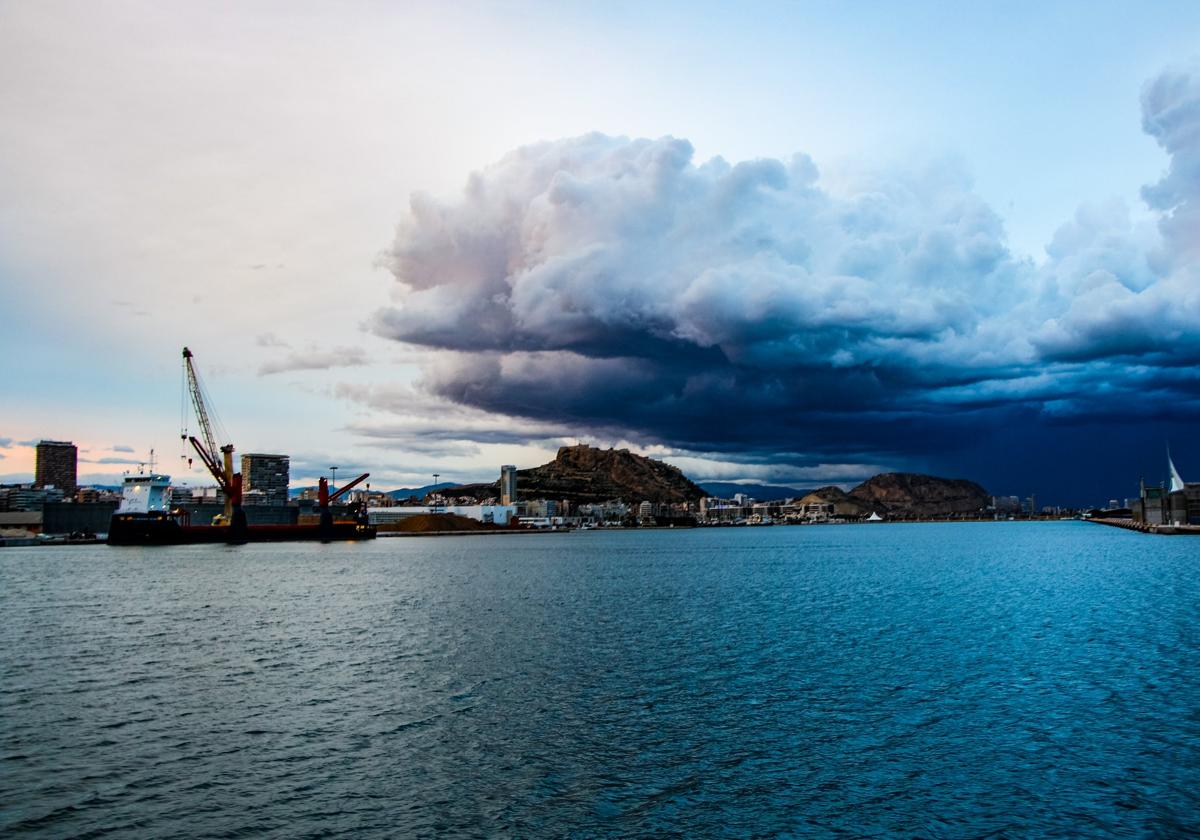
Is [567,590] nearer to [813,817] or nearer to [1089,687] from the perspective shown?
[1089,687]

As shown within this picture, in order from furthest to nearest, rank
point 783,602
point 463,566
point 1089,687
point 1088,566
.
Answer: point 463,566 → point 1088,566 → point 783,602 → point 1089,687

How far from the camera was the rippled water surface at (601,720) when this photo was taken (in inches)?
982

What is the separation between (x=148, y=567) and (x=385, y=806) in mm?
135283

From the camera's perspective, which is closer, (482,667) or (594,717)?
(594,717)

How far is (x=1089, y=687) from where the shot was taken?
1640 inches

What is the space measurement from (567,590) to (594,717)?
63.9 meters

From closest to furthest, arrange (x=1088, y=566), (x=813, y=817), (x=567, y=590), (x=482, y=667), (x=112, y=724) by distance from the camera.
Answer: (x=813, y=817), (x=112, y=724), (x=482, y=667), (x=567, y=590), (x=1088, y=566)

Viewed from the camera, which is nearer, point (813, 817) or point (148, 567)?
point (813, 817)

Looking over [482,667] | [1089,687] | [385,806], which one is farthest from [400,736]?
[1089,687]

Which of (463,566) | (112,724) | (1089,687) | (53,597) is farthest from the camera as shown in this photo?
(463,566)

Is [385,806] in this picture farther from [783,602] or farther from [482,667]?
[783,602]

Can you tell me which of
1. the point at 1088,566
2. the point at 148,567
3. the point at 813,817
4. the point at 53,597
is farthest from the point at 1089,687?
the point at 148,567

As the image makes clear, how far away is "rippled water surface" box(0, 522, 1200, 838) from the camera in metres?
24.9

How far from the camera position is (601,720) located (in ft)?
116
